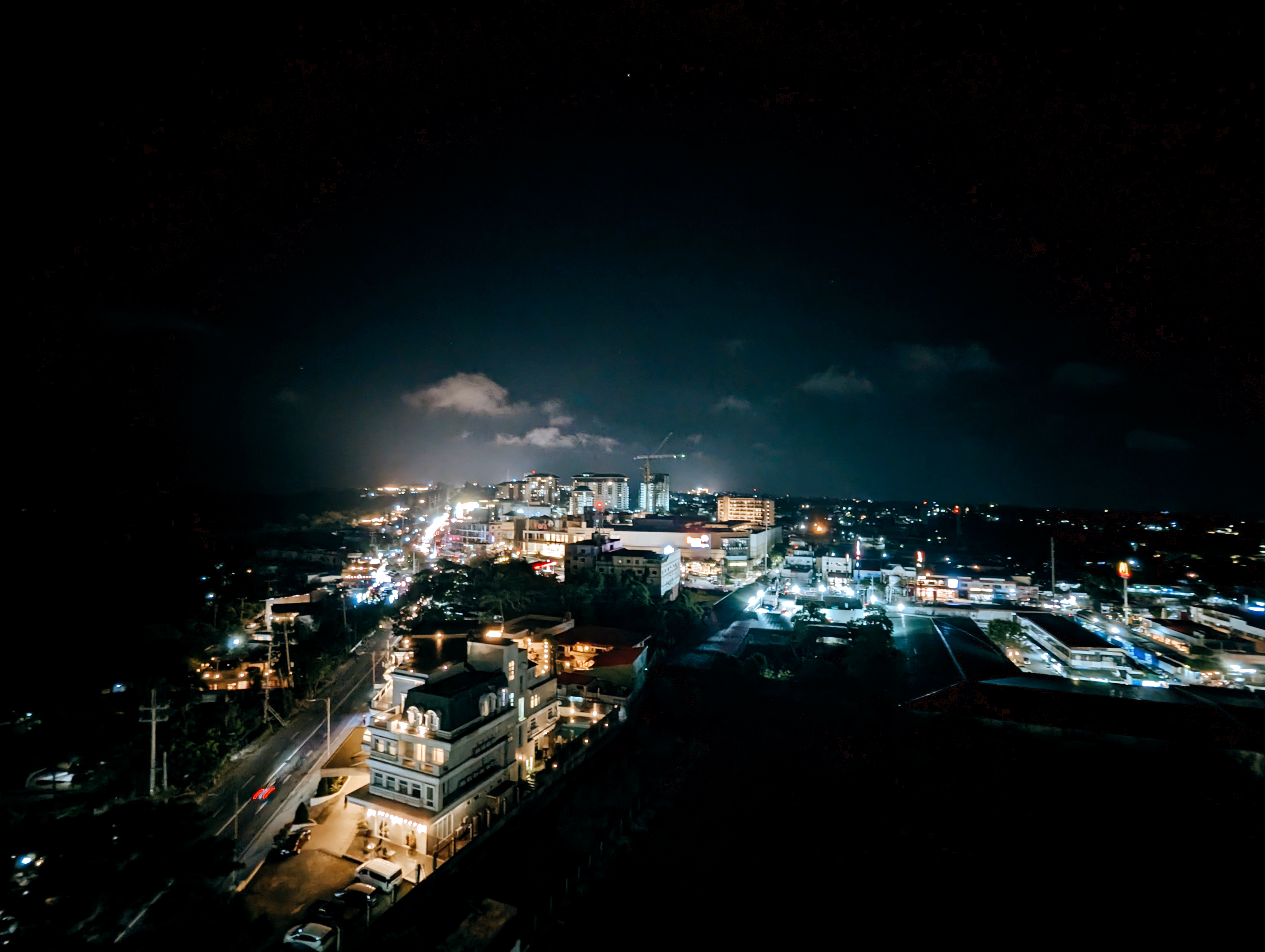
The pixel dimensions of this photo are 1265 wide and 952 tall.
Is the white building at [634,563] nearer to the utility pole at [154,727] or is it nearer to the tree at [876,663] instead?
the tree at [876,663]

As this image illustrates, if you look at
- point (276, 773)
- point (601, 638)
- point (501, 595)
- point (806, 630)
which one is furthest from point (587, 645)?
point (806, 630)

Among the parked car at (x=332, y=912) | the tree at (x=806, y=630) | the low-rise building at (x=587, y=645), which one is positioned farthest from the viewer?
the tree at (x=806, y=630)

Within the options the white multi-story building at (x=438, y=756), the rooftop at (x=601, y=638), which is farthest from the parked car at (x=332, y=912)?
the rooftop at (x=601, y=638)

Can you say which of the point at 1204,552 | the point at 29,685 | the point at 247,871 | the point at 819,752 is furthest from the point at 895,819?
the point at 1204,552

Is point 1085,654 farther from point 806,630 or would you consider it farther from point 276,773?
point 276,773

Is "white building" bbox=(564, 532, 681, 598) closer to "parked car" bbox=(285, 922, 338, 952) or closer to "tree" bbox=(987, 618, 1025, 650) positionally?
"tree" bbox=(987, 618, 1025, 650)

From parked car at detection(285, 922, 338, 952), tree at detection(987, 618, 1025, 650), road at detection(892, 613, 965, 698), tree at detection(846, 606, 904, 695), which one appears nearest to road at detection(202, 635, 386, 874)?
parked car at detection(285, 922, 338, 952)
